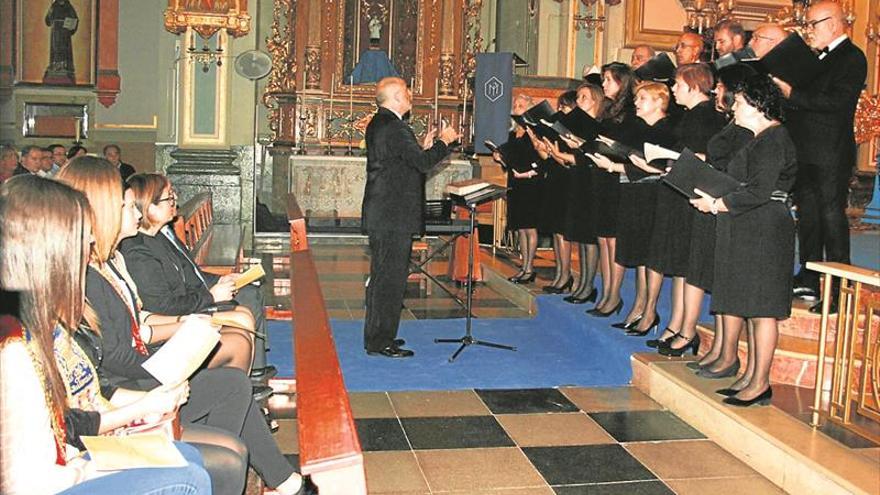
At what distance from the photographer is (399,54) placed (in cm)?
1406

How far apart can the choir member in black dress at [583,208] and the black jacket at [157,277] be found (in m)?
3.03

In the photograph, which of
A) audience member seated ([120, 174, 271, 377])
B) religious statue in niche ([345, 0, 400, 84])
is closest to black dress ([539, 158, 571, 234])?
audience member seated ([120, 174, 271, 377])

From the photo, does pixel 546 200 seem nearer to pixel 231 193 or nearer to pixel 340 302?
pixel 340 302

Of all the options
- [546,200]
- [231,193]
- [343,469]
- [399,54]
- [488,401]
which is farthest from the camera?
[399,54]

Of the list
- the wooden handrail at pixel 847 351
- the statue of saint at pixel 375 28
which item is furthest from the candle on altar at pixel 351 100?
the wooden handrail at pixel 847 351

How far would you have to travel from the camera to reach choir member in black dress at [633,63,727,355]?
5.05 m

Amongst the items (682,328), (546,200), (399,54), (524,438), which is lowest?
(524,438)

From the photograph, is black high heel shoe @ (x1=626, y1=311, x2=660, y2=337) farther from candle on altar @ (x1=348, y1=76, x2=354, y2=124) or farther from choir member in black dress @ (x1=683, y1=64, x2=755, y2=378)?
candle on altar @ (x1=348, y1=76, x2=354, y2=124)

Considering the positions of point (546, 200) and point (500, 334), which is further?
point (546, 200)

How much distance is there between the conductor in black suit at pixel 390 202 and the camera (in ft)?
18.7

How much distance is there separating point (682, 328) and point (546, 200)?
99.6 inches

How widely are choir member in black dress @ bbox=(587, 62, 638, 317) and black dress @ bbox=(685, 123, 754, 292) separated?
4.18ft

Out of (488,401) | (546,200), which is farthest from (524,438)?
(546,200)

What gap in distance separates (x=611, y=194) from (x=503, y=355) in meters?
1.26
